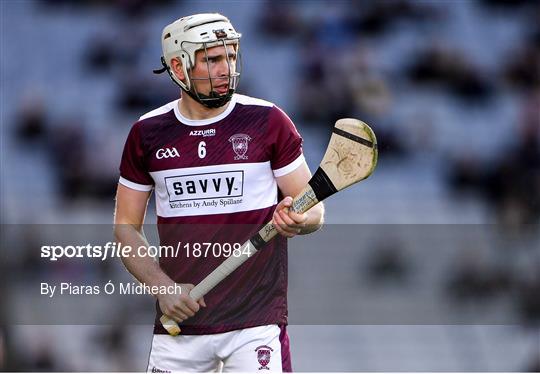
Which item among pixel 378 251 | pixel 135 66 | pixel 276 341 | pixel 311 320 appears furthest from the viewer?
pixel 135 66

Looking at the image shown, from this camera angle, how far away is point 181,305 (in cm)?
470

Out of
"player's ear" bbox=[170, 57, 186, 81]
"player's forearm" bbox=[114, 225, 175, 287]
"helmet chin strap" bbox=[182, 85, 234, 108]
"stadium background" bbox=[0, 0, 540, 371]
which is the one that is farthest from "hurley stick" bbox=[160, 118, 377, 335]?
"stadium background" bbox=[0, 0, 540, 371]

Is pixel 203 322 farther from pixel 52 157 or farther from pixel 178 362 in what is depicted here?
pixel 52 157

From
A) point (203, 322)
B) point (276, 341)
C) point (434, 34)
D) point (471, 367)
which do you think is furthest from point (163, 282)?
point (434, 34)

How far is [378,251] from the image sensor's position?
376 inches

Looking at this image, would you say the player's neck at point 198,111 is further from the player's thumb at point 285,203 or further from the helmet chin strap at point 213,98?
the player's thumb at point 285,203

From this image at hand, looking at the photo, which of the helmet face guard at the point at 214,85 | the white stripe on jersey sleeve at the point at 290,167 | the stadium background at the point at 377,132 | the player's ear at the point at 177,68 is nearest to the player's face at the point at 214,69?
the helmet face guard at the point at 214,85

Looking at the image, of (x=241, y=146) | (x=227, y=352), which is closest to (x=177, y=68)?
(x=241, y=146)

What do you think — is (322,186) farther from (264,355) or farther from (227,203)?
(264,355)

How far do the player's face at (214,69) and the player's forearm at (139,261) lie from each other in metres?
0.67

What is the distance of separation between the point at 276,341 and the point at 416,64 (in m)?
7.12

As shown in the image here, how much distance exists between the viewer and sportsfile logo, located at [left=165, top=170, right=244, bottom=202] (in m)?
4.73

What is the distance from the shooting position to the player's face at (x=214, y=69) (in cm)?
476

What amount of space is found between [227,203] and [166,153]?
345 mm
